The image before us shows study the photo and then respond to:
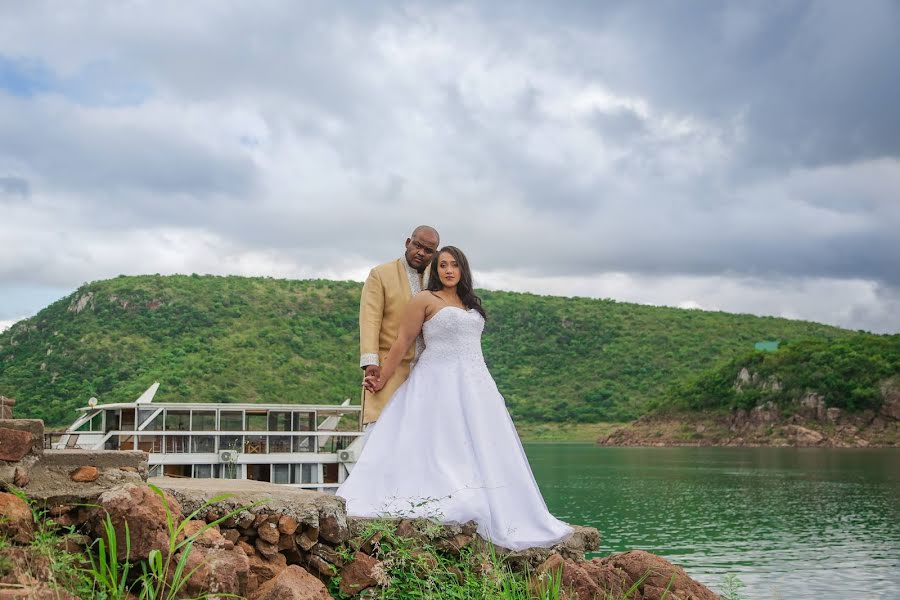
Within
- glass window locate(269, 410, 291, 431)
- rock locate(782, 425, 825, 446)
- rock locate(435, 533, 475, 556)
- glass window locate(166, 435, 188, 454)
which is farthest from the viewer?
rock locate(782, 425, 825, 446)

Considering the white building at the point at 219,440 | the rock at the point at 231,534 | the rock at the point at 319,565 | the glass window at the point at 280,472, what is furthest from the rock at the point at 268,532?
the glass window at the point at 280,472

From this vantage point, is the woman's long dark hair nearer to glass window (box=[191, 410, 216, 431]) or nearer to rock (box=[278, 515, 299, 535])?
rock (box=[278, 515, 299, 535])

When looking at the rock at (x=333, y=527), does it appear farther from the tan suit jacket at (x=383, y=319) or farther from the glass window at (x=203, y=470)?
the glass window at (x=203, y=470)

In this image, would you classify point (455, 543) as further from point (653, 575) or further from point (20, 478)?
point (20, 478)

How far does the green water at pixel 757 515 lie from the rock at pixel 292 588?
4454 mm

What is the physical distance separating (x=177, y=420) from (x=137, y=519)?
28870 millimetres

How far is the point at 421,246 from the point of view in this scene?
6742 mm

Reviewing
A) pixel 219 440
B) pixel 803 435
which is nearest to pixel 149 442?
pixel 219 440

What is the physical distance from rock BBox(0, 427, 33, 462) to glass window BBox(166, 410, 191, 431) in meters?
28.1

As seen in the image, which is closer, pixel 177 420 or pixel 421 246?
pixel 421 246

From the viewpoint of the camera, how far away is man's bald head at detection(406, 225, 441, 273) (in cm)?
675

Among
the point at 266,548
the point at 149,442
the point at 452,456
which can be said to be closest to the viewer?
the point at 266,548

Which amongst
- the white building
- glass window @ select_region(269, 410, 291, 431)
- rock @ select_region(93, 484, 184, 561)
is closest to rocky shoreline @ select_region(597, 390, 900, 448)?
the white building

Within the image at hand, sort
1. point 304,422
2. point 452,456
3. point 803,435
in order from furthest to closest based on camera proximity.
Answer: point 803,435
point 304,422
point 452,456
